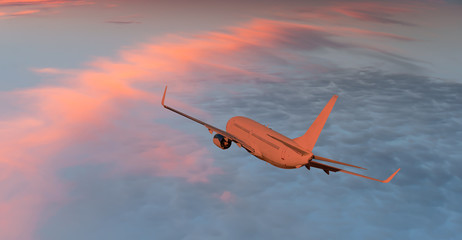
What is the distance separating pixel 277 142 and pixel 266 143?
3026 mm

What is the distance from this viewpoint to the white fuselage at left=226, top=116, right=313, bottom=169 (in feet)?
215

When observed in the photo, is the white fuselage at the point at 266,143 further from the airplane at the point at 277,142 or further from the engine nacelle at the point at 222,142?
the engine nacelle at the point at 222,142

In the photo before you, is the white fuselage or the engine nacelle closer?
the white fuselage

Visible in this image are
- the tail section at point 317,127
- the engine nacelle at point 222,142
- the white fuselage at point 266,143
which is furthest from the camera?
the engine nacelle at point 222,142

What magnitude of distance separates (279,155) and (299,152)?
3999 millimetres

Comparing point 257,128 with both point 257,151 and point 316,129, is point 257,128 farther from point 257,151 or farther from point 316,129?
point 316,129

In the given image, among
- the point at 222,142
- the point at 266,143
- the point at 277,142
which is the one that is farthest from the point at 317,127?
the point at 222,142

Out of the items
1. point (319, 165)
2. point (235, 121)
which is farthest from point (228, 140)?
point (319, 165)

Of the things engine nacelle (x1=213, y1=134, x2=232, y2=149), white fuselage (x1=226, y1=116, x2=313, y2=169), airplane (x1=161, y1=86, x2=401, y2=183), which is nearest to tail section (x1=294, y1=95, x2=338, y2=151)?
airplane (x1=161, y1=86, x2=401, y2=183)

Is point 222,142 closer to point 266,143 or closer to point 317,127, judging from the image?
point 266,143

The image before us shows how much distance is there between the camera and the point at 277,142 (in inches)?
2689

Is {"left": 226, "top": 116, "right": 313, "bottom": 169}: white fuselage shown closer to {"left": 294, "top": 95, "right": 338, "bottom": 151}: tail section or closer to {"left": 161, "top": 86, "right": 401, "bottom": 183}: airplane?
{"left": 161, "top": 86, "right": 401, "bottom": 183}: airplane

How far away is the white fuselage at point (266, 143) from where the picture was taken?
215 ft

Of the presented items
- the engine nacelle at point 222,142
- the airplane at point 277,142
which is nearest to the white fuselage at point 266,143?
the airplane at point 277,142
